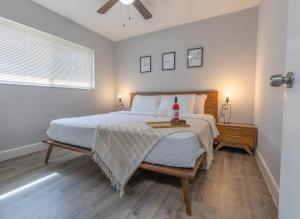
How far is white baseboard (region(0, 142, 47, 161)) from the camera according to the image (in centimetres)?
233

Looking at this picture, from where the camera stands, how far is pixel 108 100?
13.9 ft

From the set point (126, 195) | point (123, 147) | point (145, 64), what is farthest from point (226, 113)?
point (126, 195)

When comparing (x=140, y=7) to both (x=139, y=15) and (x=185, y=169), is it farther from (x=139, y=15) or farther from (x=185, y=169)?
(x=185, y=169)

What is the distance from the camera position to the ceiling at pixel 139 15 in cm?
265

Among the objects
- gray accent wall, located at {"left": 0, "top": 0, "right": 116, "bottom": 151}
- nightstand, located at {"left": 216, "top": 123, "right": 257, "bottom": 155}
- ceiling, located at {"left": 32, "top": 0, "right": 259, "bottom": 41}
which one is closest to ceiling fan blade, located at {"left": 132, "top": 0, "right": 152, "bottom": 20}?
ceiling, located at {"left": 32, "top": 0, "right": 259, "bottom": 41}

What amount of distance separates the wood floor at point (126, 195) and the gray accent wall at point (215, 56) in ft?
4.89

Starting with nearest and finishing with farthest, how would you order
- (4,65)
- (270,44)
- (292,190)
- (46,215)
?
(292,190) → (46,215) → (270,44) → (4,65)

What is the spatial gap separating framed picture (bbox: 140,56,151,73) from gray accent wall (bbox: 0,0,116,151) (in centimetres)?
102

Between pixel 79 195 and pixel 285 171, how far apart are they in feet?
5.29

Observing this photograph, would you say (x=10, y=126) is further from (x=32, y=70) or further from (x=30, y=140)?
(x=32, y=70)

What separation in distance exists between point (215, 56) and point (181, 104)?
1197 mm

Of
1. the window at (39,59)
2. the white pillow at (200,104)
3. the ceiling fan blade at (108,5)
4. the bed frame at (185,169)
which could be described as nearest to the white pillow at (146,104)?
the bed frame at (185,169)

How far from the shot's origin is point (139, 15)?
3018 millimetres

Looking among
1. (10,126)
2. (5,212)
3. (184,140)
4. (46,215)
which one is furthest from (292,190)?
(10,126)
